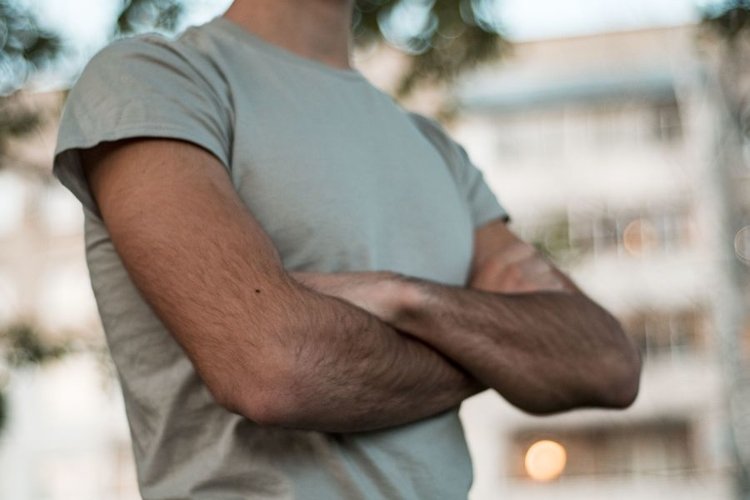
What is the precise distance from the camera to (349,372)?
149cm

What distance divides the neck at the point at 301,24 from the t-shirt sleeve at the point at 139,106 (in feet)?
0.68

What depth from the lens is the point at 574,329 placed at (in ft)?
5.96

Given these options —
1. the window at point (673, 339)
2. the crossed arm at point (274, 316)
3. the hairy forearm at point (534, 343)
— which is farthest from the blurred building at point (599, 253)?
the crossed arm at point (274, 316)

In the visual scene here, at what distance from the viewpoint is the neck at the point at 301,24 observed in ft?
6.07

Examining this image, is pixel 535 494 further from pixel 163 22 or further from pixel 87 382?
pixel 163 22

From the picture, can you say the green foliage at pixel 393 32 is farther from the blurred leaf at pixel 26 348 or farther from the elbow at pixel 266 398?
the elbow at pixel 266 398

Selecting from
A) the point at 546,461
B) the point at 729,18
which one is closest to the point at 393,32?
the point at 729,18

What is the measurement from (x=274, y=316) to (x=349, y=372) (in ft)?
0.34

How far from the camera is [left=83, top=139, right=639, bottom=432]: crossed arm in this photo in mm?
1449

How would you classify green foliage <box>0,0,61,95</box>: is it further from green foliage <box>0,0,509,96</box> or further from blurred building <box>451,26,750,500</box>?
blurred building <box>451,26,750,500</box>

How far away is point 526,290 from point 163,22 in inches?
125

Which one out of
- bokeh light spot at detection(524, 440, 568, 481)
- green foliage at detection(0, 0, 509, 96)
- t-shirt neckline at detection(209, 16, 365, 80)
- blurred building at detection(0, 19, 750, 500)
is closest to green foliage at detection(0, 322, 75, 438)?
green foliage at detection(0, 0, 509, 96)

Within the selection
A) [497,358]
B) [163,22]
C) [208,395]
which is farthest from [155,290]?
[163,22]

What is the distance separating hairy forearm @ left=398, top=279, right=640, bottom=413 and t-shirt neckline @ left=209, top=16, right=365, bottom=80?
1.27ft
